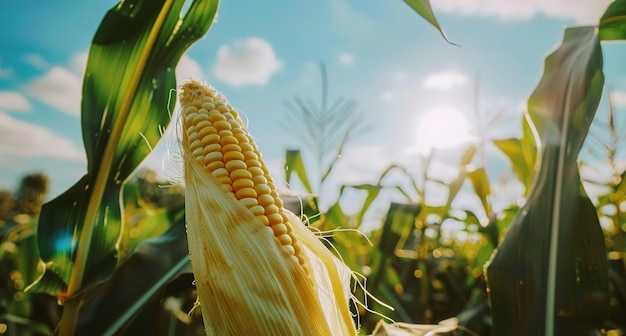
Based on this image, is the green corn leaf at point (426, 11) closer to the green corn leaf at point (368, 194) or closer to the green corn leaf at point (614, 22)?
the green corn leaf at point (614, 22)

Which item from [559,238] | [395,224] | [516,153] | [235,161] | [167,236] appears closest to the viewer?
[235,161]

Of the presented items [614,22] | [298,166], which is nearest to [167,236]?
[298,166]

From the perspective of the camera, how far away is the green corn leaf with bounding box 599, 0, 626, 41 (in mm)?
1669

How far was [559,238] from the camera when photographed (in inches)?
61.5

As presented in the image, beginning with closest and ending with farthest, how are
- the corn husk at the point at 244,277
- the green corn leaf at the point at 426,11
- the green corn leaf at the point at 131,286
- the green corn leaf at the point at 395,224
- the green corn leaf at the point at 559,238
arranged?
the corn husk at the point at 244,277
the green corn leaf at the point at 426,11
the green corn leaf at the point at 559,238
the green corn leaf at the point at 131,286
the green corn leaf at the point at 395,224

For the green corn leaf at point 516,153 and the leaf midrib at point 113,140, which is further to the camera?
the green corn leaf at point 516,153

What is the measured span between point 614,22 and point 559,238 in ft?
2.83

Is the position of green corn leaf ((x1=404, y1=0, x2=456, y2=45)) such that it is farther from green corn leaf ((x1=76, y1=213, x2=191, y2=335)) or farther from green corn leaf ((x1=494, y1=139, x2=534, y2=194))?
green corn leaf ((x1=494, y1=139, x2=534, y2=194))

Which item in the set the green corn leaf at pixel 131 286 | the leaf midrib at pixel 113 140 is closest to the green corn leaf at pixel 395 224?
the green corn leaf at pixel 131 286

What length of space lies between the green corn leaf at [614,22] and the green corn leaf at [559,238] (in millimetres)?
43

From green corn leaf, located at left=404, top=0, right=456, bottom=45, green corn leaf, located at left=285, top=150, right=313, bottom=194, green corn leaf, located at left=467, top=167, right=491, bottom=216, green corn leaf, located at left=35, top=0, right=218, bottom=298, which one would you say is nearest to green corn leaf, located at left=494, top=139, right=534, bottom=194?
green corn leaf, located at left=467, top=167, right=491, bottom=216

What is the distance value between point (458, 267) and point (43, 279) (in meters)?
3.31

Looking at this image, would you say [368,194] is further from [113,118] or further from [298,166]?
[113,118]

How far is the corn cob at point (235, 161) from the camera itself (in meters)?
1.14
